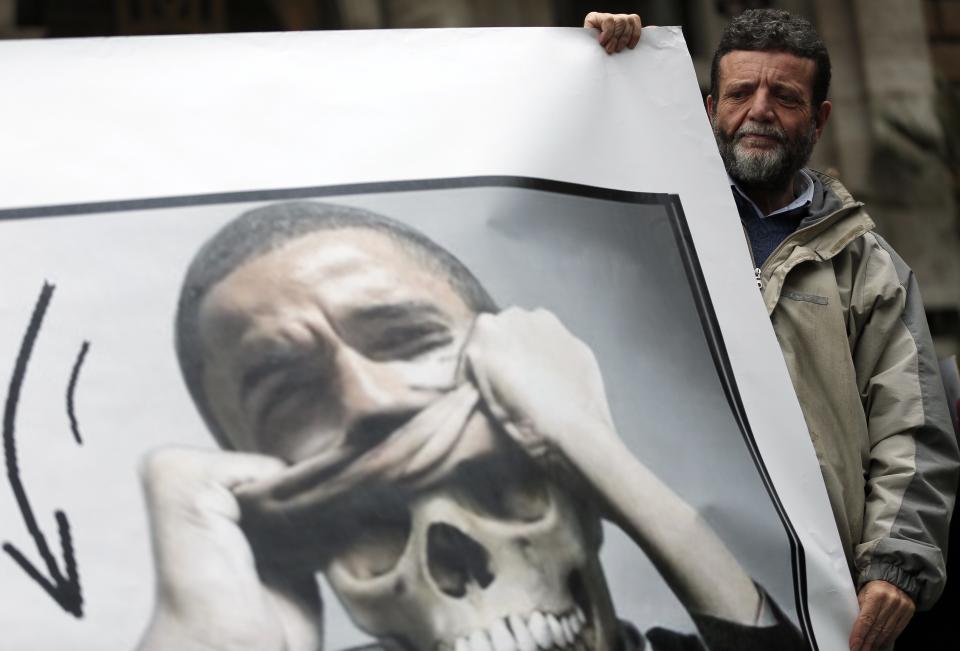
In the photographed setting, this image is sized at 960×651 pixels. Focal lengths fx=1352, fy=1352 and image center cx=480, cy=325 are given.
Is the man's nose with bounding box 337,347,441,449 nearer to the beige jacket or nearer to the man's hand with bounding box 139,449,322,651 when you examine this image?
the man's hand with bounding box 139,449,322,651

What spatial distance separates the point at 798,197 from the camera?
197 cm

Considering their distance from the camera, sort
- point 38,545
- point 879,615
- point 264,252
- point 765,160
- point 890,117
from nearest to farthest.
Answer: point 38,545
point 264,252
point 879,615
point 765,160
point 890,117

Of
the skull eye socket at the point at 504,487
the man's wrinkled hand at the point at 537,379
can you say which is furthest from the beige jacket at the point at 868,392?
the skull eye socket at the point at 504,487

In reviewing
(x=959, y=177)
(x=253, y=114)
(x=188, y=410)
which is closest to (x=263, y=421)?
(x=188, y=410)

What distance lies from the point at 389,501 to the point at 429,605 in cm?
12

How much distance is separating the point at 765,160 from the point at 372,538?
858 millimetres

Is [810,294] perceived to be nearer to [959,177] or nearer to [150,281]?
[150,281]

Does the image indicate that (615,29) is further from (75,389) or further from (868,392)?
(75,389)

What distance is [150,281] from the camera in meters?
1.44

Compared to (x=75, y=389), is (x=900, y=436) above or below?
below

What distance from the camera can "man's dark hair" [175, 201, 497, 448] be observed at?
1417 millimetres

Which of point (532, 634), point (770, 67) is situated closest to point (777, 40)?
point (770, 67)

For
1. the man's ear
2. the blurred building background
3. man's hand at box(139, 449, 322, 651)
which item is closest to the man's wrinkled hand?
man's hand at box(139, 449, 322, 651)

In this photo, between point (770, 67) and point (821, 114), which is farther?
point (821, 114)
